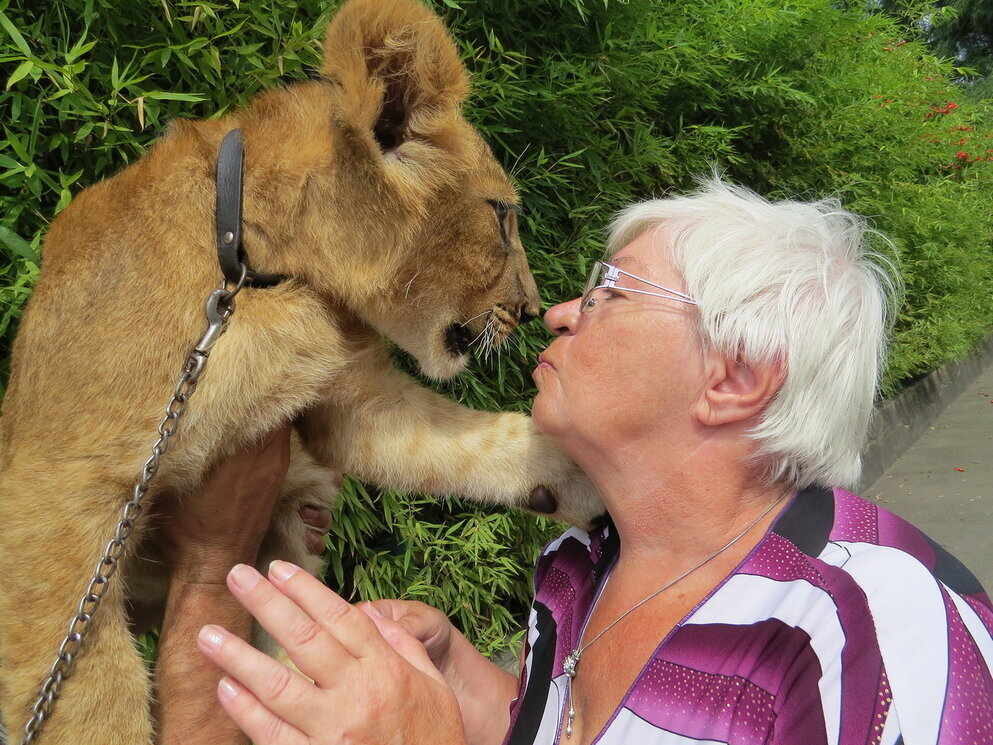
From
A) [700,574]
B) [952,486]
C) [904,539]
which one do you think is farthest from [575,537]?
[952,486]

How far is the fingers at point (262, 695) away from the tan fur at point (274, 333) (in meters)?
0.59

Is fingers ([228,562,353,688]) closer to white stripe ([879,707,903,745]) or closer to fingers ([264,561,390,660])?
fingers ([264,561,390,660])

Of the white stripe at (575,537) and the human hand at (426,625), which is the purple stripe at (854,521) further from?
the human hand at (426,625)

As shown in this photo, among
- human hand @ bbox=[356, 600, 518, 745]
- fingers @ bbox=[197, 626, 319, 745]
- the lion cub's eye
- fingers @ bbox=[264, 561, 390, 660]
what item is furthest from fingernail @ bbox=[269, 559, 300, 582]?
the lion cub's eye

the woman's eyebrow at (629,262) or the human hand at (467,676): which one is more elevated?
the woman's eyebrow at (629,262)

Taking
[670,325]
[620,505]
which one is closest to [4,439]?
[620,505]

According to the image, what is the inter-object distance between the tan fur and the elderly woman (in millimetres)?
253

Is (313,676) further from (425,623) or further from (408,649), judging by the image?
(425,623)

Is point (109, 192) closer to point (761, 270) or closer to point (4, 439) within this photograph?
point (4, 439)

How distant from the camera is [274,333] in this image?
177cm

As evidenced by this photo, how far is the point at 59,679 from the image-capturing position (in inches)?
59.1

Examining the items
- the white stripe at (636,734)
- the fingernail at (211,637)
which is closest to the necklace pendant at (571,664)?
the white stripe at (636,734)

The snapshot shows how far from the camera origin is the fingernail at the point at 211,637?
116 cm

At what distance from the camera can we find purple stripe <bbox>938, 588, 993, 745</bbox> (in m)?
1.08
